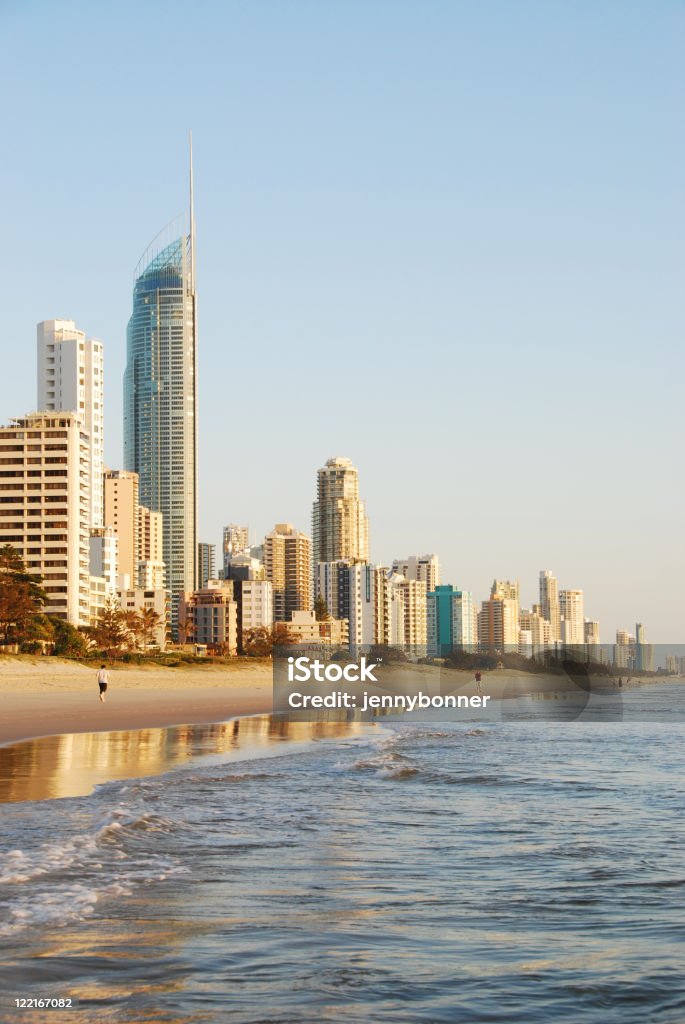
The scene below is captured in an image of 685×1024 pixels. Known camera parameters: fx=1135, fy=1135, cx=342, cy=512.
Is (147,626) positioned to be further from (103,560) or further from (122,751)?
(122,751)

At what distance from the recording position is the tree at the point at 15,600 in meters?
101

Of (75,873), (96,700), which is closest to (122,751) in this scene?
(75,873)

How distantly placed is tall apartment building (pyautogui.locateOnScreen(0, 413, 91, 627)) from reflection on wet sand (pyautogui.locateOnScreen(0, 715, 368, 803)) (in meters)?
131

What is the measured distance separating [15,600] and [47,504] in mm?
71906

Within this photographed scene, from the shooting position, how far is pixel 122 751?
2736cm

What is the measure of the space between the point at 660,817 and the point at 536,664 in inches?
5472

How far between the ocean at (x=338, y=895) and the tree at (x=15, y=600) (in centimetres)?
8084

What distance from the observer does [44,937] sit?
8.89 metres

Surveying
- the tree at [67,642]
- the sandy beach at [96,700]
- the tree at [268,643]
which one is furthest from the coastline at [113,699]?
the tree at [268,643]

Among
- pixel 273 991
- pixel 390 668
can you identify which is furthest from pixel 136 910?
pixel 390 668

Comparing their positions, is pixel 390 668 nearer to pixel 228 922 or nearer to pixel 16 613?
pixel 16 613

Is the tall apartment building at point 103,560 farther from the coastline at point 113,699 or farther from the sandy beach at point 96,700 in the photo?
the sandy beach at point 96,700

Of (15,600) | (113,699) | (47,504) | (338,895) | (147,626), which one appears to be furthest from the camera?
Answer: (47,504)

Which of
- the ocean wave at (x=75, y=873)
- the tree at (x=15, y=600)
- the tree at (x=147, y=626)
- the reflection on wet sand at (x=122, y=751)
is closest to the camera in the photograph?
the ocean wave at (x=75, y=873)
